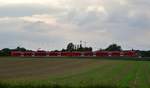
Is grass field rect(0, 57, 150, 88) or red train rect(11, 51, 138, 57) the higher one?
red train rect(11, 51, 138, 57)

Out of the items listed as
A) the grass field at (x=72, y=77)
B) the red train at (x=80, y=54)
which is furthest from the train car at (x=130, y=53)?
the grass field at (x=72, y=77)

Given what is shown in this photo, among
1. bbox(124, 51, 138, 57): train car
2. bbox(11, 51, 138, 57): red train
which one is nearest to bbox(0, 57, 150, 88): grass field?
bbox(124, 51, 138, 57): train car

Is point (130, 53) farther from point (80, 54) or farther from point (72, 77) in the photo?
point (72, 77)

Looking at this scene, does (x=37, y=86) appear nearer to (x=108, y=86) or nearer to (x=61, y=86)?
(x=61, y=86)

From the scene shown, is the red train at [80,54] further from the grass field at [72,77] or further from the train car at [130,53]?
the grass field at [72,77]

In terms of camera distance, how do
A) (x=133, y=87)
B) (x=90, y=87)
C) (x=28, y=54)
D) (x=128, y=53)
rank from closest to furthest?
1. (x=90, y=87)
2. (x=133, y=87)
3. (x=128, y=53)
4. (x=28, y=54)

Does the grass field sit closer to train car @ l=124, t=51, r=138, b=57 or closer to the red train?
train car @ l=124, t=51, r=138, b=57

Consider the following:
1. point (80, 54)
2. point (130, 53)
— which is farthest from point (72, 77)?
point (80, 54)

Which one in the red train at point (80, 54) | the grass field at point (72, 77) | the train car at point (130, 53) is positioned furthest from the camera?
the red train at point (80, 54)

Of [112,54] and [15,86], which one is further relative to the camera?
[112,54]

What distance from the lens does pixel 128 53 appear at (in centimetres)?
16238

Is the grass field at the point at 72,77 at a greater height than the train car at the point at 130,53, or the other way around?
the train car at the point at 130,53

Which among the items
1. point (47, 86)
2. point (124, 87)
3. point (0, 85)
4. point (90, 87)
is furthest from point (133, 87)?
point (0, 85)

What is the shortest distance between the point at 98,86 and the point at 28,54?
145751 millimetres
